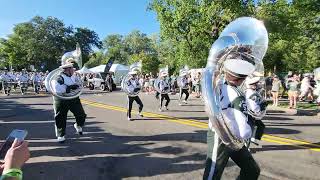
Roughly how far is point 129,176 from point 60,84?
13.6 ft

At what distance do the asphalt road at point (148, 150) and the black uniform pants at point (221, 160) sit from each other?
2.20m

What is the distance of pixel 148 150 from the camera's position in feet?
31.3

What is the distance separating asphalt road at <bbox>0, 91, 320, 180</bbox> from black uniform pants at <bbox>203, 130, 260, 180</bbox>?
2195 millimetres

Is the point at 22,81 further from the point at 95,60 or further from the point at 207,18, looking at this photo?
the point at 95,60

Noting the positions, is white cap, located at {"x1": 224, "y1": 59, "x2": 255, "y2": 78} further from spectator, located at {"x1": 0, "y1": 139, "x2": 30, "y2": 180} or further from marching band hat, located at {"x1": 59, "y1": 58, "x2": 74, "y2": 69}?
marching band hat, located at {"x1": 59, "y1": 58, "x2": 74, "y2": 69}

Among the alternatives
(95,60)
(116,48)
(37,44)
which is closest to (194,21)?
(37,44)

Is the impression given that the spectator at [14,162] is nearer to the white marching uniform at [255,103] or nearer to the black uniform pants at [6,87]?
the white marching uniform at [255,103]

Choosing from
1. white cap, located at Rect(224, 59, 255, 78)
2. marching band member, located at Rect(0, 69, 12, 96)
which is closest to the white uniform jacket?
white cap, located at Rect(224, 59, 255, 78)

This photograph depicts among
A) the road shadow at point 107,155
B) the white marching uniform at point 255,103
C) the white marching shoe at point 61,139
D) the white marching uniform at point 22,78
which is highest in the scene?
the white marching uniform at point 22,78

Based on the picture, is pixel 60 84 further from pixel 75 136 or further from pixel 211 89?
pixel 211 89

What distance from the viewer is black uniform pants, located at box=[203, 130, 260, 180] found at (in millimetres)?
4957

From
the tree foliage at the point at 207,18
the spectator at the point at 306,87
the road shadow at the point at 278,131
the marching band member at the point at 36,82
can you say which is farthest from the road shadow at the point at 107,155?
the marching band member at the point at 36,82

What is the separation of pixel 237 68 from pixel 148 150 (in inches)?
196

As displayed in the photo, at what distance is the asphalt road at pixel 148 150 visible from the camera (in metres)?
7.57
